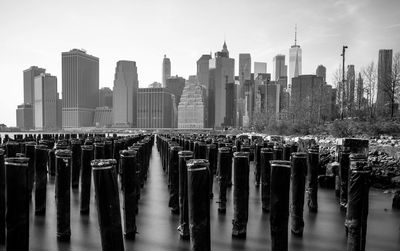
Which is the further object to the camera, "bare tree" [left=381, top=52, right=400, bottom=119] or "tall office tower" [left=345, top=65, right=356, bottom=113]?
"tall office tower" [left=345, top=65, right=356, bottom=113]

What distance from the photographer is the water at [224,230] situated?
329 inches

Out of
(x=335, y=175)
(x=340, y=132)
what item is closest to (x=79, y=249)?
(x=335, y=175)

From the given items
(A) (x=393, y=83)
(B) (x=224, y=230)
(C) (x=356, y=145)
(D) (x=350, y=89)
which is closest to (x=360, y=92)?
(D) (x=350, y=89)

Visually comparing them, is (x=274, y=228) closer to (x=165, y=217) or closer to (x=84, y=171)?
(x=165, y=217)

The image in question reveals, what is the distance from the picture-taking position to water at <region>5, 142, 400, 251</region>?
27.4ft

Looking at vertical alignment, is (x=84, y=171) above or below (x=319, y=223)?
above

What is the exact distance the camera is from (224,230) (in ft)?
31.1

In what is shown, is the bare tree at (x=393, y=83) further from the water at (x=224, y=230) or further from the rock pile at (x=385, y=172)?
the water at (x=224, y=230)

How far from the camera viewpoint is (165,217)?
1081 centimetres

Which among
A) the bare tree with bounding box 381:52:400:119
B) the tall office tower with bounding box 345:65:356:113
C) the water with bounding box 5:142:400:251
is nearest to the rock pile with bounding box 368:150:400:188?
the water with bounding box 5:142:400:251

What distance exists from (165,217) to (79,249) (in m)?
3.37

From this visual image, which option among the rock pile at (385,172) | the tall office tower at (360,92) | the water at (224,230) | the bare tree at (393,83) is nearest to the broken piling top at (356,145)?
the rock pile at (385,172)

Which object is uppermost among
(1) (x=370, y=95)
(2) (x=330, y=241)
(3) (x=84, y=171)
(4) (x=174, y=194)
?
(1) (x=370, y=95)

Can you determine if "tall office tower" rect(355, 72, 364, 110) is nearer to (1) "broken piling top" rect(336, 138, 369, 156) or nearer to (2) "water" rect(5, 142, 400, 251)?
(1) "broken piling top" rect(336, 138, 369, 156)
